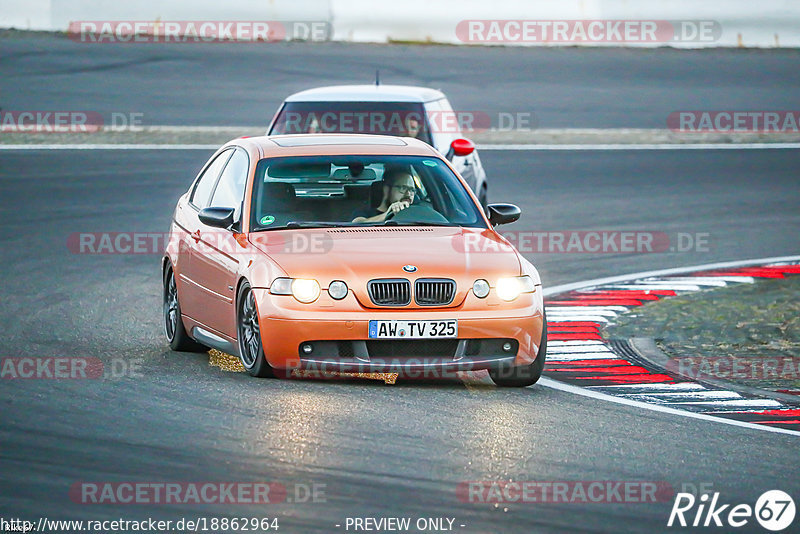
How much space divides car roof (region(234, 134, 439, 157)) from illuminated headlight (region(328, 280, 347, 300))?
1623 mm

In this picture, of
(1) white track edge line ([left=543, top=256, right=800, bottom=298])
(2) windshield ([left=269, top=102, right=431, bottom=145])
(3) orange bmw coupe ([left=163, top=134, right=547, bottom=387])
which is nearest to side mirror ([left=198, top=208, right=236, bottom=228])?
(3) orange bmw coupe ([left=163, top=134, right=547, bottom=387])

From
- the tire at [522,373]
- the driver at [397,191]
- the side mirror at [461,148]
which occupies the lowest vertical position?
the tire at [522,373]

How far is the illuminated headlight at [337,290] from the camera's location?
9.72m

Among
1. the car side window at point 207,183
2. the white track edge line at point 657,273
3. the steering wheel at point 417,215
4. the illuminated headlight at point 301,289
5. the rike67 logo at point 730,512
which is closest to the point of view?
the rike67 logo at point 730,512

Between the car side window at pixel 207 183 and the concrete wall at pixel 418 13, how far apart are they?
22.3 metres

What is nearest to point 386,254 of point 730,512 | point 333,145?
point 333,145

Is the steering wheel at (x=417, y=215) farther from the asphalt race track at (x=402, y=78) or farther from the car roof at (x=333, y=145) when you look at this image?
the asphalt race track at (x=402, y=78)

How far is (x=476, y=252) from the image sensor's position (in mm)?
10250

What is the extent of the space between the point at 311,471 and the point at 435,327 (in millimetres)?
2289

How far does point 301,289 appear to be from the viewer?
32.0ft

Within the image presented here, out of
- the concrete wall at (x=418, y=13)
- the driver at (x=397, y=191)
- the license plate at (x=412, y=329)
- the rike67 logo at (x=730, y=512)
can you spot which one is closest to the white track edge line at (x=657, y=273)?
the driver at (x=397, y=191)

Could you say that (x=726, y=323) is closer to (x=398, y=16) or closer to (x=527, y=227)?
(x=527, y=227)

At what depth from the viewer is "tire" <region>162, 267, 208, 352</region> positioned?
11445 millimetres

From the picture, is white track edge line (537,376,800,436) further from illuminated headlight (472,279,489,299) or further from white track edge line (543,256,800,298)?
white track edge line (543,256,800,298)
